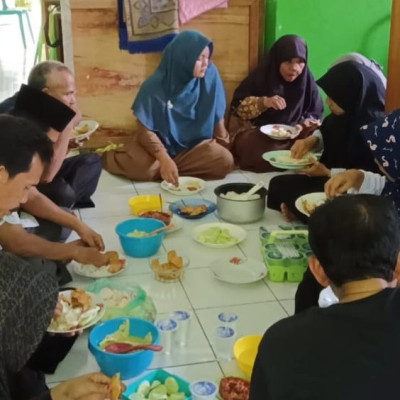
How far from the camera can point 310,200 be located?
3.01m

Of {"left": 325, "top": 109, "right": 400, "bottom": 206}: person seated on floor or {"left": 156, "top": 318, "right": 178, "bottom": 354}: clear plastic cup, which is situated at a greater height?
{"left": 325, "top": 109, "right": 400, "bottom": 206}: person seated on floor

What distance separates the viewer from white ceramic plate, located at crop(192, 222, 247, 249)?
2887 mm

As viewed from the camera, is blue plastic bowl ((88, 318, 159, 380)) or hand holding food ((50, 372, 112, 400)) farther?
blue plastic bowl ((88, 318, 159, 380))

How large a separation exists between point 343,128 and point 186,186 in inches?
35.4

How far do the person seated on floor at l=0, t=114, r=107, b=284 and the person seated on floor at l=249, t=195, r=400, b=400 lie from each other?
0.76 meters

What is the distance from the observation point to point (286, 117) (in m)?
4.14

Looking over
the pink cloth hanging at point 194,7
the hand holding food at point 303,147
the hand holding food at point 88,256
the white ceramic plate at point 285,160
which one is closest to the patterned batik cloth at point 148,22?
the pink cloth hanging at point 194,7

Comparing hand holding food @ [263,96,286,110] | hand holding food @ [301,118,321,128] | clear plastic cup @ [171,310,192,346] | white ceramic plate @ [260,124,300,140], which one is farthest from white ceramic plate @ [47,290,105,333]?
hand holding food @ [301,118,321,128]

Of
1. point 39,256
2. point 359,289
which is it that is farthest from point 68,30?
point 359,289

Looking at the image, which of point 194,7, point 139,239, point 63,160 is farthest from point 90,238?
point 194,7

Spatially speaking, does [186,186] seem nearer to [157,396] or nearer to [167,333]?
[167,333]

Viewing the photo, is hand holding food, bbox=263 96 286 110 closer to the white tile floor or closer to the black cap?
the white tile floor

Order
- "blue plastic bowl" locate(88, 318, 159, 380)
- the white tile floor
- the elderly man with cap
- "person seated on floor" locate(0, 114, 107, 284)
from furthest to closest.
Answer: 1. the elderly man with cap
2. the white tile floor
3. "blue plastic bowl" locate(88, 318, 159, 380)
4. "person seated on floor" locate(0, 114, 107, 284)

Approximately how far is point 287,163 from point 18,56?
4.87 m
